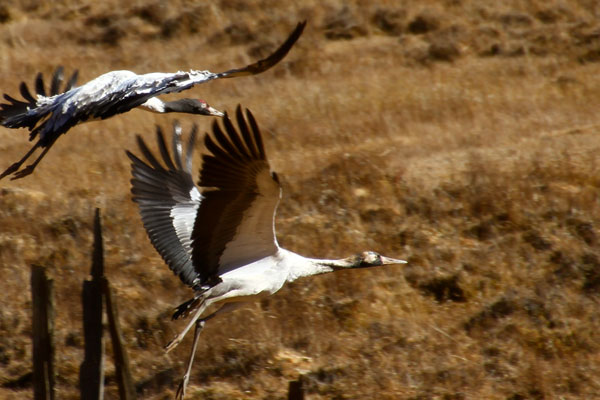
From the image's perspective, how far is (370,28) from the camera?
17.1 m

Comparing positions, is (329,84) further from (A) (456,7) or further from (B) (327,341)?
(B) (327,341)

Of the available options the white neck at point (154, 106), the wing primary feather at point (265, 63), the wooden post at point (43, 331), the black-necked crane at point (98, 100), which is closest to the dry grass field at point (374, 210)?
the wooden post at point (43, 331)

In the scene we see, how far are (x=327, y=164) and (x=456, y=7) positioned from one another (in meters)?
6.72

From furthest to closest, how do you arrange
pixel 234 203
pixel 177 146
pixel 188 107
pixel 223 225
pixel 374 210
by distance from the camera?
1. pixel 374 210
2. pixel 188 107
3. pixel 177 146
4. pixel 223 225
5. pixel 234 203

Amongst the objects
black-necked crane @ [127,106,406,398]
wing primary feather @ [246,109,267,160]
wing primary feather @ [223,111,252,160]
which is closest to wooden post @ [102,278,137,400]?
black-necked crane @ [127,106,406,398]

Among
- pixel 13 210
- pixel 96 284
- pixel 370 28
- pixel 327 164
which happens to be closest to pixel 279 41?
pixel 370 28

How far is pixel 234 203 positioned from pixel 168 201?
1638 mm

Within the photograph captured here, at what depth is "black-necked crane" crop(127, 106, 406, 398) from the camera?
6266mm

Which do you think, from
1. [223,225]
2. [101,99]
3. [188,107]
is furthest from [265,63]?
[188,107]

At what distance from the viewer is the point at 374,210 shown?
1118 cm

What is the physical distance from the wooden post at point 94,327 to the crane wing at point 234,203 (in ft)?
2.28

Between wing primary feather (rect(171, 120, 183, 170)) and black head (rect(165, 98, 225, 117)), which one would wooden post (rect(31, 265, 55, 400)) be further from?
black head (rect(165, 98, 225, 117))

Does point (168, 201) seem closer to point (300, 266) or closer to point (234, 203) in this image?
point (300, 266)

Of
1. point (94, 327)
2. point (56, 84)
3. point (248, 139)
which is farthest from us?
point (56, 84)
